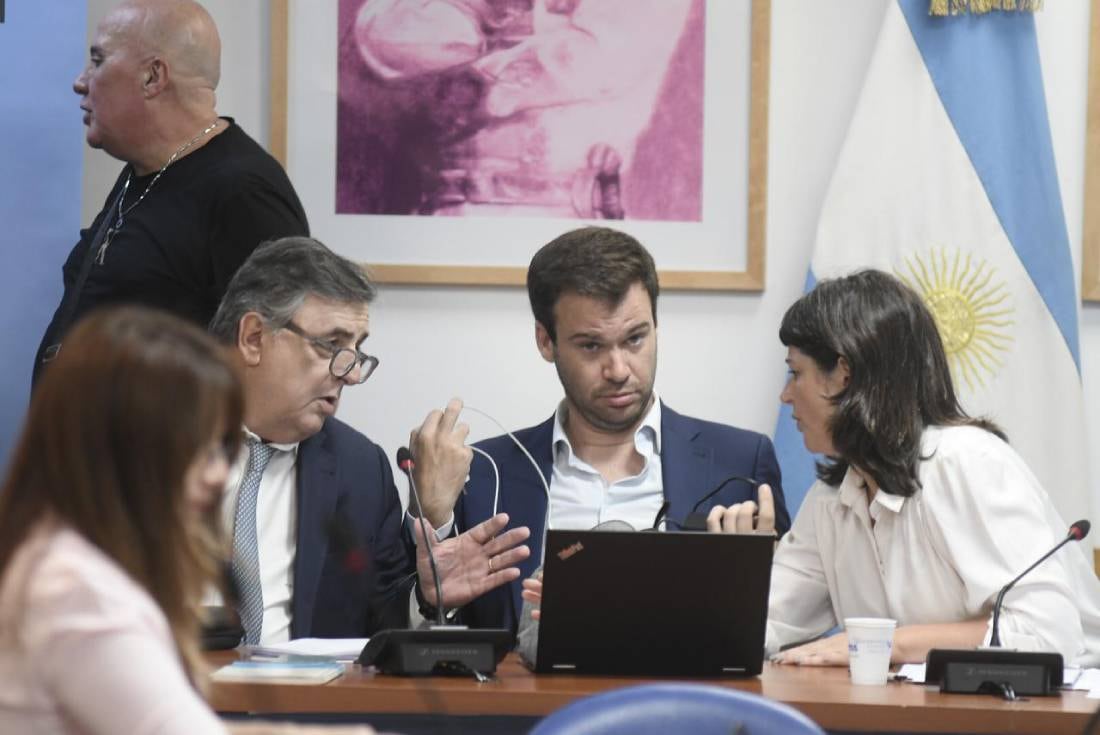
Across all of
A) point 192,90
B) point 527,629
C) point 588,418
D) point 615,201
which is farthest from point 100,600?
point 615,201

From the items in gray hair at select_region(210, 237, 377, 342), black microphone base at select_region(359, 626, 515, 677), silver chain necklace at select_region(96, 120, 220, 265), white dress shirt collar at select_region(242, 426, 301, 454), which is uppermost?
silver chain necklace at select_region(96, 120, 220, 265)

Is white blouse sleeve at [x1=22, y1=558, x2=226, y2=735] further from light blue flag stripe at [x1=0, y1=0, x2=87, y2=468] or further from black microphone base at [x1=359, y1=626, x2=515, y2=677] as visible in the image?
light blue flag stripe at [x1=0, y1=0, x2=87, y2=468]

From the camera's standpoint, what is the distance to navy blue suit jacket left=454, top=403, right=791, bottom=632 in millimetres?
3305

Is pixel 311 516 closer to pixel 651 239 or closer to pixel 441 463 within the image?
pixel 441 463

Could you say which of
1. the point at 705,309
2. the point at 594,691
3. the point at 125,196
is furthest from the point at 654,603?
the point at 125,196

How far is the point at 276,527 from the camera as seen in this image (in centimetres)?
308

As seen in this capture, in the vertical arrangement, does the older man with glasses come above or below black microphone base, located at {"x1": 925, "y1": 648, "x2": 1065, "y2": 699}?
above

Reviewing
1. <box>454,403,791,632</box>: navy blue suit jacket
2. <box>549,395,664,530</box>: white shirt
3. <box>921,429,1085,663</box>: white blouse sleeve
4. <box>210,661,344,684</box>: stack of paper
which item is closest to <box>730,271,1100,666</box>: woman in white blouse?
<box>921,429,1085,663</box>: white blouse sleeve

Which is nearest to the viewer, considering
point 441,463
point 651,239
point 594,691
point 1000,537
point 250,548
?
point 594,691

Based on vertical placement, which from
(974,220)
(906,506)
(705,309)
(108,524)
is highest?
(974,220)

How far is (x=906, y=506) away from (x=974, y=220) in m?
1.14

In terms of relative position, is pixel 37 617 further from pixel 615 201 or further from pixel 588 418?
pixel 615 201

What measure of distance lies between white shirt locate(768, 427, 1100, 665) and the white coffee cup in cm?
32

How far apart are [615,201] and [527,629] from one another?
62.5 inches
